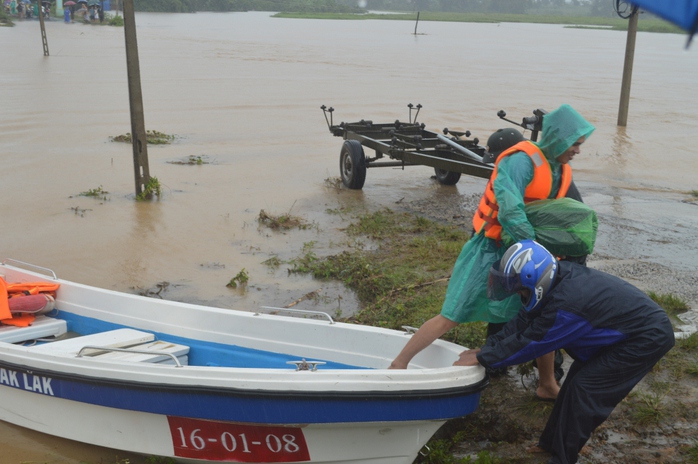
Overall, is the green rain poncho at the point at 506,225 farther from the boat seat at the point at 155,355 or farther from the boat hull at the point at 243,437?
the boat seat at the point at 155,355

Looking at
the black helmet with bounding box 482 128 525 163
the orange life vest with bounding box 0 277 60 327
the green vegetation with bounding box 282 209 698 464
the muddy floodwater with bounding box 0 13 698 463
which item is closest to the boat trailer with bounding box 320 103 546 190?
the muddy floodwater with bounding box 0 13 698 463

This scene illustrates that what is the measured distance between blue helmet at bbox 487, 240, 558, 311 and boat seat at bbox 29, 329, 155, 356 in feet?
8.39

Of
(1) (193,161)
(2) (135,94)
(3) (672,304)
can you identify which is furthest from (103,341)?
(1) (193,161)

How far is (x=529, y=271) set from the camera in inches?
140

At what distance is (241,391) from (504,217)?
5.19 feet

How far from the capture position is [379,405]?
361 centimetres

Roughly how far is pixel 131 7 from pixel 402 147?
3.71m

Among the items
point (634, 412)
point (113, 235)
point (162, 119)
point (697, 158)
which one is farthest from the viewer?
point (162, 119)

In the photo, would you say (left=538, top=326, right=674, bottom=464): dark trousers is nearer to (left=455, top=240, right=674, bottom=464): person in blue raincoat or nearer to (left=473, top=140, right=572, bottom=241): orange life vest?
(left=455, top=240, right=674, bottom=464): person in blue raincoat

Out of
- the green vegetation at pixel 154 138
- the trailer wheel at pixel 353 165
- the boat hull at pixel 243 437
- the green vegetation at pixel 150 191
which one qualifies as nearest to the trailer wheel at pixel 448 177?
the trailer wheel at pixel 353 165

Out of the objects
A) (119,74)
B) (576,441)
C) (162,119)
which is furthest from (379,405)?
(119,74)

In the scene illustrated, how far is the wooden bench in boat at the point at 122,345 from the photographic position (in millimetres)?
4605

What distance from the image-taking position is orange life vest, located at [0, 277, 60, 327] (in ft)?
17.0

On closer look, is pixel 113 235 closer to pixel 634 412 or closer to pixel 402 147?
pixel 402 147
